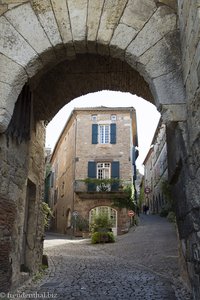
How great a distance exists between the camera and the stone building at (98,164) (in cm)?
2031

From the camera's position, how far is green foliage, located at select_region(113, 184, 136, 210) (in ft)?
65.6

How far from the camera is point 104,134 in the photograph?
21891 millimetres

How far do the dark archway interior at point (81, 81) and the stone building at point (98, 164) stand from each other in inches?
542

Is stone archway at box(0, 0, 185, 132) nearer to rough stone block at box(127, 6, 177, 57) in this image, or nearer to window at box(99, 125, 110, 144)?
rough stone block at box(127, 6, 177, 57)

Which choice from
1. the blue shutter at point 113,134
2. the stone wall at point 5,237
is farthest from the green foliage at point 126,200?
the stone wall at point 5,237

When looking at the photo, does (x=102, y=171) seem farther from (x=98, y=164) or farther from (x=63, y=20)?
(x=63, y=20)

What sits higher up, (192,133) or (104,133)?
(104,133)

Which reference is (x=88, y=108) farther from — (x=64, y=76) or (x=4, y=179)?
(x=4, y=179)

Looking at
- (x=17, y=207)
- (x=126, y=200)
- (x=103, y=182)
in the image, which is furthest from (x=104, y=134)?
(x=17, y=207)

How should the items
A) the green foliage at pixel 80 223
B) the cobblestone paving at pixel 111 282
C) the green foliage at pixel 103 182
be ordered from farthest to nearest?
the green foliage at pixel 103 182 < the green foliage at pixel 80 223 < the cobblestone paving at pixel 111 282

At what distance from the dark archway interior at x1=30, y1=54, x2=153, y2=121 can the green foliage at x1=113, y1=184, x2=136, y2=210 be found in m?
14.1

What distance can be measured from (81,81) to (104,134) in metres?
15.9

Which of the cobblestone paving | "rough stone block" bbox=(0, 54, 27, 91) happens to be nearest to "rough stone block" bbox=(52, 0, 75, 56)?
"rough stone block" bbox=(0, 54, 27, 91)

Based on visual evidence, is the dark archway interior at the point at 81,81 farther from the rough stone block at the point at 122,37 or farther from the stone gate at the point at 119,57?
the rough stone block at the point at 122,37
